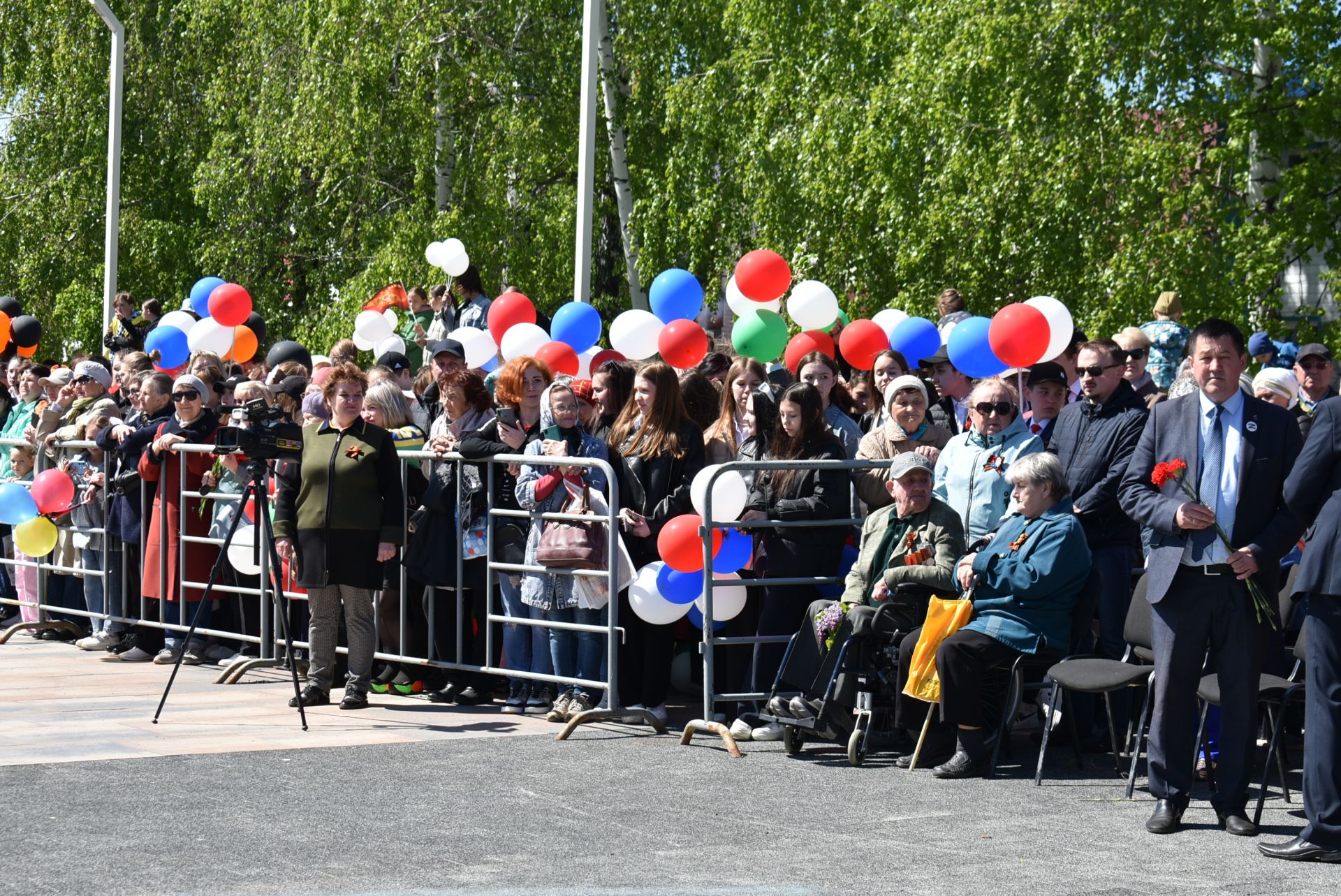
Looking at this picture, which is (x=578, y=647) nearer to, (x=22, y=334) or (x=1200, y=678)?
(x=1200, y=678)

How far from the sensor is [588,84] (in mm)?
16062

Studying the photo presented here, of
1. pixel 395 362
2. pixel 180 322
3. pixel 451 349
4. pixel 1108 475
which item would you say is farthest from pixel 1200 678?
pixel 180 322

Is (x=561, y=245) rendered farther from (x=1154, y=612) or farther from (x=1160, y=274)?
(x=1154, y=612)

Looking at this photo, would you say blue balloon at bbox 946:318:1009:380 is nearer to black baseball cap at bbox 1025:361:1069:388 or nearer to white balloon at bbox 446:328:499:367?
black baseball cap at bbox 1025:361:1069:388

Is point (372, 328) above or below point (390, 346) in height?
above

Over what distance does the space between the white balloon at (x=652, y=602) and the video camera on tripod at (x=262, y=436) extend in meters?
2.21

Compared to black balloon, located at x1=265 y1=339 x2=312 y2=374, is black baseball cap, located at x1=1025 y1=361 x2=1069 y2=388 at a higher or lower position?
lower

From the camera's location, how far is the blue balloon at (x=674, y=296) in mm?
14125

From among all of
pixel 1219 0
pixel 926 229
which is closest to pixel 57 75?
Answer: pixel 926 229

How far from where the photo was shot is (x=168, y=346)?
1642 cm

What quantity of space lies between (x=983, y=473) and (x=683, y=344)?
3.55 m

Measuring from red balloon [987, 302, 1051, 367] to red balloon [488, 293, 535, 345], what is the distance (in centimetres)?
450

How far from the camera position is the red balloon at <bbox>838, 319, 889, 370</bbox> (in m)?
13.3

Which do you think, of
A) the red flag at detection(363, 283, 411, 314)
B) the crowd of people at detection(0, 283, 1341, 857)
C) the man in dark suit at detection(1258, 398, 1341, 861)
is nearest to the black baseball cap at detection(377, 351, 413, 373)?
the crowd of people at detection(0, 283, 1341, 857)
